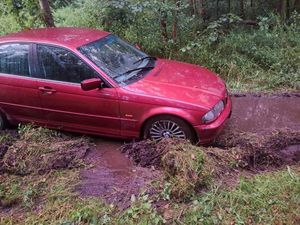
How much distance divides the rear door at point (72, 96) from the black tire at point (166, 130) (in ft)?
1.54

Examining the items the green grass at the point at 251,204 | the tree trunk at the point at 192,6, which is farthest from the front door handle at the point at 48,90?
the tree trunk at the point at 192,6

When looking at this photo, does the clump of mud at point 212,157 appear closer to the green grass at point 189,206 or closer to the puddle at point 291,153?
the puddle at point 291,153

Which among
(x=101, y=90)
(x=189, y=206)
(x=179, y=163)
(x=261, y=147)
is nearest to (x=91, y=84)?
(x=101, y=90)

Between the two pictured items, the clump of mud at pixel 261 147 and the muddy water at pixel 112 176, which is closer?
the muddy water at pixel 112 176

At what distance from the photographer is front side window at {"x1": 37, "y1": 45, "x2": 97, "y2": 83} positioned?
18.7ft

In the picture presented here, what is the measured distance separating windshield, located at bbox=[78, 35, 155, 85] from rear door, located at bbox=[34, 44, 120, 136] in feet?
0.67

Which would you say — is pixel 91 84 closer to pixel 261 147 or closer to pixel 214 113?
pixel 214 113

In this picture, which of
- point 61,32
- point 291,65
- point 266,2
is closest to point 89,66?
point 61,32

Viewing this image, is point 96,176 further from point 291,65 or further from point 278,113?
point 291,65

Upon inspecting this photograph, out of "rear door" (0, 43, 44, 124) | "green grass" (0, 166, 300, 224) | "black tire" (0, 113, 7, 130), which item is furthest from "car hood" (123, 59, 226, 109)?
"black tire" (0, 113, 7, 130)

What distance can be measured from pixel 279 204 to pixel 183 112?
1.74m

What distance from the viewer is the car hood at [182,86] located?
540 cm

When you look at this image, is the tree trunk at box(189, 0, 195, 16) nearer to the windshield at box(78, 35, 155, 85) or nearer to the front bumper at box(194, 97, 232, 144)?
the windshield at box(78, 35, 155, 85)

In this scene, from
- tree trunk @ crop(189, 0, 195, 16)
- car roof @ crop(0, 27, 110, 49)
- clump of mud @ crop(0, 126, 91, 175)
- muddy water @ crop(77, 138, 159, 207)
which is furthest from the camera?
tree trunk @ crop(189, 0, 195, 16)
